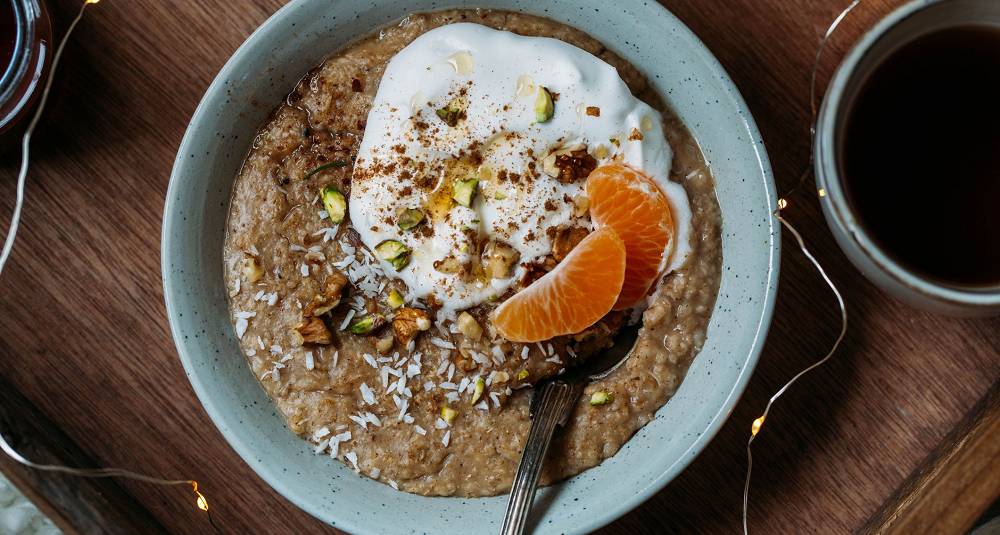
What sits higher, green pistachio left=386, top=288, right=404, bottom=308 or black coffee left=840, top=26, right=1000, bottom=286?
green pistachio left=386, top=288, right=404, bottom=308

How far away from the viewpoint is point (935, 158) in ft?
5.55

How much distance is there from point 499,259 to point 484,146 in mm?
234

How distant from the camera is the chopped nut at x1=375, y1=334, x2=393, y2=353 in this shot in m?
1.78

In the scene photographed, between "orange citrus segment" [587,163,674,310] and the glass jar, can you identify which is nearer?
"orange citrus segment" [587,163,674,310]

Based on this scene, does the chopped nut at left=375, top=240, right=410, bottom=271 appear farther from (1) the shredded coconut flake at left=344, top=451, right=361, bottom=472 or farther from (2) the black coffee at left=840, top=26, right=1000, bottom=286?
(2) the black coffee at left=840, top=26, right=1000, bottom=286

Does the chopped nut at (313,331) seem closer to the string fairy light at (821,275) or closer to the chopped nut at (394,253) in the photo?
the chopped nut at (394,253)

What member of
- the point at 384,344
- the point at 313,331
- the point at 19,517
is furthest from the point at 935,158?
the point at 19,517

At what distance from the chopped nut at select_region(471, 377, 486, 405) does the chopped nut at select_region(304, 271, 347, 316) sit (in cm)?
34

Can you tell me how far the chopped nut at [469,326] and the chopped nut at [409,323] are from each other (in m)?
0.07

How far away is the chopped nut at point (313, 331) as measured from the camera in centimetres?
177

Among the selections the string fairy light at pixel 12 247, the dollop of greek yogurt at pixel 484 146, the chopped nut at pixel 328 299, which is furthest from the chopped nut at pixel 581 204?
the string fairy light at pixel 12 247

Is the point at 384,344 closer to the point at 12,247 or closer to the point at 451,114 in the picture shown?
the point at 451,114

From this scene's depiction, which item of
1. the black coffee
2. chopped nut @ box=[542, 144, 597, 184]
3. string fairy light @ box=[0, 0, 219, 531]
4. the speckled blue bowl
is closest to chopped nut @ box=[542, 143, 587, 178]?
chopped nut @ box=[542, 144, 597, 184]

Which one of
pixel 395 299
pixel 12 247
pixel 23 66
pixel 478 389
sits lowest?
pixel 478 389
